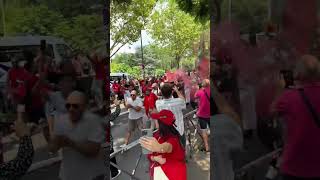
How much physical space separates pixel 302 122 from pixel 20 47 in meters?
1.16

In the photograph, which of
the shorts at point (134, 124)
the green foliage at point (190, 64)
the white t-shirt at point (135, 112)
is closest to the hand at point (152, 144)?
the green foliage at point (190, 64)

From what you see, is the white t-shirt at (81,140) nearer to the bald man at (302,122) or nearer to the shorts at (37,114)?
the shorts at (37,114)

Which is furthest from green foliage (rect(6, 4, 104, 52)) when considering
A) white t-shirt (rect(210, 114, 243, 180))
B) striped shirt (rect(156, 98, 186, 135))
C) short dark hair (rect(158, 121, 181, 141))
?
striped shirt (rect(156, 98, 186, 135))

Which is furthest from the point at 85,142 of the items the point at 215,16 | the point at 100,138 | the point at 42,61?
the point at 215,16

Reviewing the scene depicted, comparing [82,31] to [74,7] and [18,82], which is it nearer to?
[74,7]

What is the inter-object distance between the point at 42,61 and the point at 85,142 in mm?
382

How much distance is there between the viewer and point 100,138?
1883 mm

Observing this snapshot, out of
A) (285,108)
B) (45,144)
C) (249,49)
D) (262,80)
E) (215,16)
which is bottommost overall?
(45,144)

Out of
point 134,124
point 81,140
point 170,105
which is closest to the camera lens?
point 81,140

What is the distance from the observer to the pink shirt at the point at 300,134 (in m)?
1.73

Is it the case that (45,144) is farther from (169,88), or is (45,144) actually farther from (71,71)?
(169,88)

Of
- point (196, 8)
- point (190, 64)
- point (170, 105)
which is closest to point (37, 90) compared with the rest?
point (196, 8)

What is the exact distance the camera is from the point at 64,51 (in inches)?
70.8

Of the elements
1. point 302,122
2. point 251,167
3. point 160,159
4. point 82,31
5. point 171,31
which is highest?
point 171,31
